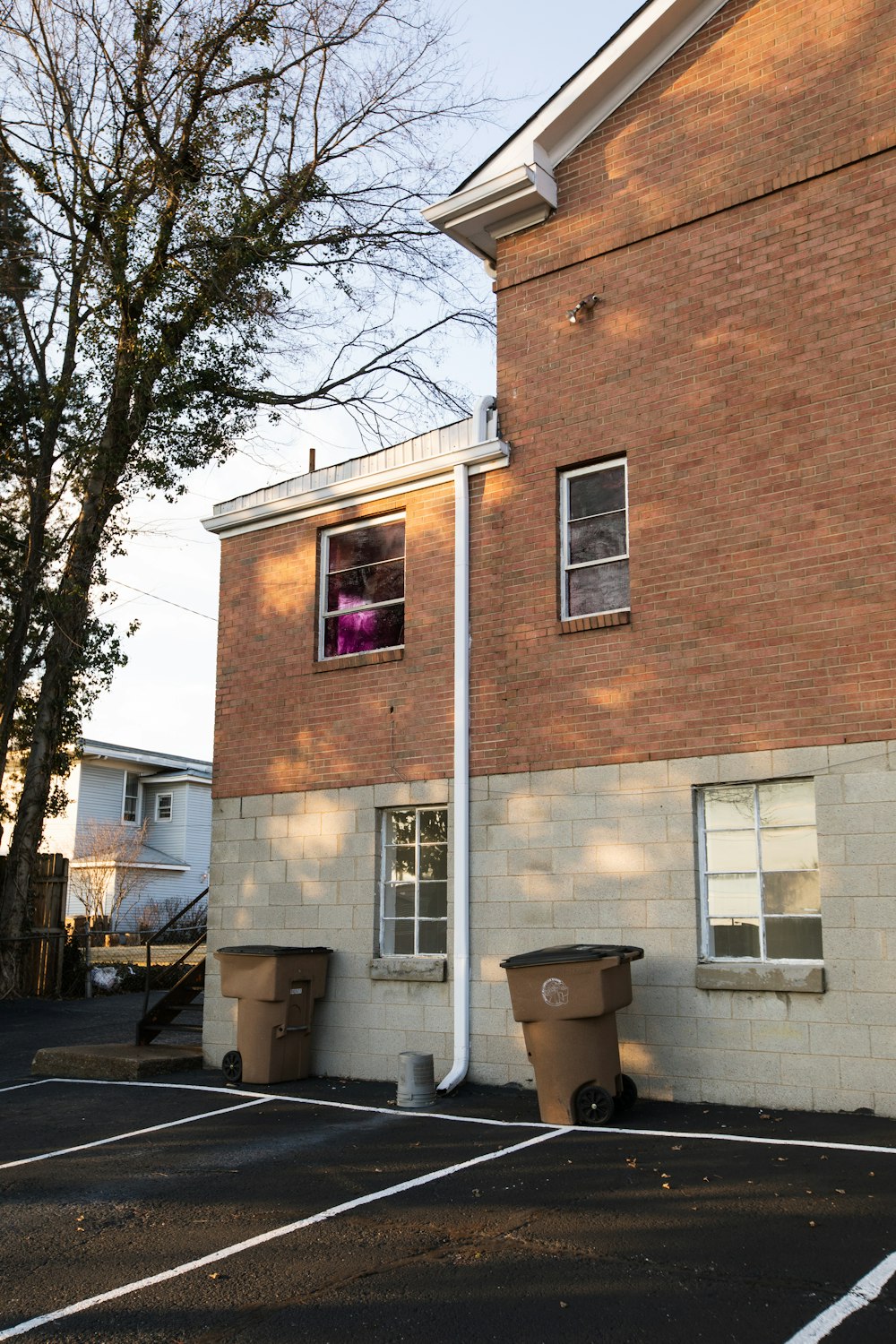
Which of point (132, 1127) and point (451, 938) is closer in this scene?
point (132, 1127)

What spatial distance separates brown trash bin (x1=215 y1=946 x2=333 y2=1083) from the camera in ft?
34.8

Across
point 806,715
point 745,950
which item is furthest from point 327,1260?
point 806,715

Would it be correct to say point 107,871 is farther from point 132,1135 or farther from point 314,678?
point 132,1135

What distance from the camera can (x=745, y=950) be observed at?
29.9 ft

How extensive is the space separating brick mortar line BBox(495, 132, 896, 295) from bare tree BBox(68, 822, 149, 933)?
27.1m

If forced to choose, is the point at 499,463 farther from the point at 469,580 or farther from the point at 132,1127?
the point at 132,1127

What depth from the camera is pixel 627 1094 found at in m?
8.84

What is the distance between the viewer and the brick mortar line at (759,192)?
30.9ft

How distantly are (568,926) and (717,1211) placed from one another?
155 inches

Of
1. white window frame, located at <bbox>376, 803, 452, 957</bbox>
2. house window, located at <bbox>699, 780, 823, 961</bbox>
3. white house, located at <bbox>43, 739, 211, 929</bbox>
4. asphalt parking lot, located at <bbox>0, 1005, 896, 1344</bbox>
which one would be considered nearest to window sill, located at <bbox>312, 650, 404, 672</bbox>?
white window frame, located at <bbox>376, 803, 452, 957</bbox>

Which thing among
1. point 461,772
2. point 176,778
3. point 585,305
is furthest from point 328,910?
point 176,778

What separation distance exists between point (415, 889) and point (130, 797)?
28599 mm

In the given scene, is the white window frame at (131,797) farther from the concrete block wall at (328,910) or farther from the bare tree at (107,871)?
the concrete block wall at (328,910)

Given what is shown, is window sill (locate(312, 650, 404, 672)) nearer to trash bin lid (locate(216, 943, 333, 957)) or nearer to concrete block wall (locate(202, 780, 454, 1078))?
concrete block wall (locate(202, 780, 454, 1078))
